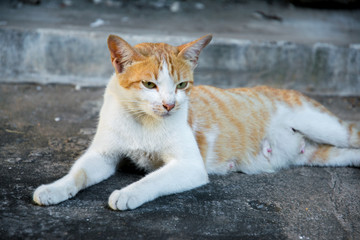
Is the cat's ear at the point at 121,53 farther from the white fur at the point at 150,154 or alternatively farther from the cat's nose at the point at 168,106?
the cat's nose at the point at 168,106

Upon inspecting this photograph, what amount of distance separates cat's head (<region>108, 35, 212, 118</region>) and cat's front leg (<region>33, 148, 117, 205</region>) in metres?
0.41

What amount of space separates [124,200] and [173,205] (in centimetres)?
33

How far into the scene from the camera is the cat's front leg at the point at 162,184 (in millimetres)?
2523

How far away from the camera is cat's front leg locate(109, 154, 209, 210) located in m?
2.52

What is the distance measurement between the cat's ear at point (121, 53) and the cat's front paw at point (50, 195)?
2.67 ft

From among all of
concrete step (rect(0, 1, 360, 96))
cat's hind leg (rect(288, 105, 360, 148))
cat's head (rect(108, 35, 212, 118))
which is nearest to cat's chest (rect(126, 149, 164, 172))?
cat's head (rect(108, 35, 212, 118))

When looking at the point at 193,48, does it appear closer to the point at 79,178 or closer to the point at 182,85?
the point at 182,85

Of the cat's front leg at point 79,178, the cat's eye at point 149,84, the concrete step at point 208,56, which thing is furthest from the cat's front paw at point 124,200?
the concrete step at point 208,56

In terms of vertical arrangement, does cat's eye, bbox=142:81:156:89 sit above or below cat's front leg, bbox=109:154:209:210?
above

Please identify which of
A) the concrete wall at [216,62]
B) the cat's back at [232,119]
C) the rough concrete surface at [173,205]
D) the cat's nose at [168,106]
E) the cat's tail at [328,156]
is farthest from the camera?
the concrete wall at [216,62]

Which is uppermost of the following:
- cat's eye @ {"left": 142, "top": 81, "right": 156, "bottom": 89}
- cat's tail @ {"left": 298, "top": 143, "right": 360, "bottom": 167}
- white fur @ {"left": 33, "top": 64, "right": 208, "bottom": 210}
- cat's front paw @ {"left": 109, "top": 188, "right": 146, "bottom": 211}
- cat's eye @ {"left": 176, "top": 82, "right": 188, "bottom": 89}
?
cat's eye @ {"left": 142, "top": 81, "right": 156, "bottom": 89}

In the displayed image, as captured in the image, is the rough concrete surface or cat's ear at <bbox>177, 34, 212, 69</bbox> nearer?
the rough concrete surface

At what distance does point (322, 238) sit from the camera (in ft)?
7.96

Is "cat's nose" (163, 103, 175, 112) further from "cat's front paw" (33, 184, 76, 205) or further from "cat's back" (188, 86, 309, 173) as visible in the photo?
"cat's front paw" (33, 184, 76, 205)
